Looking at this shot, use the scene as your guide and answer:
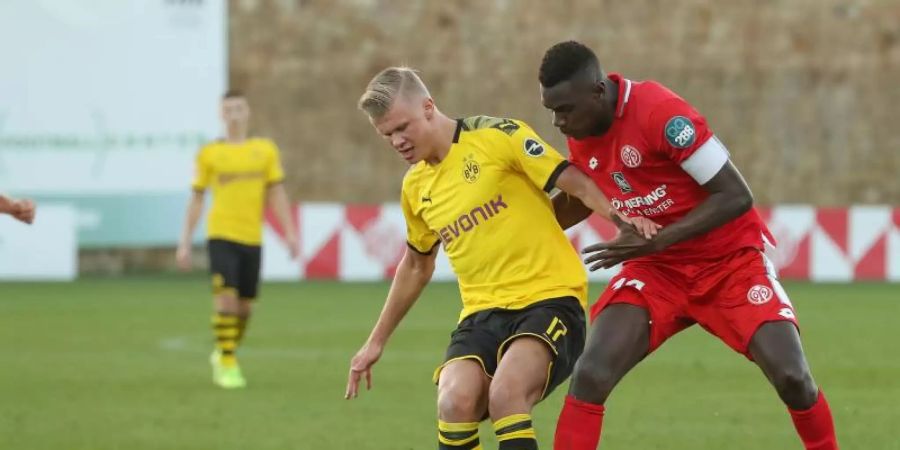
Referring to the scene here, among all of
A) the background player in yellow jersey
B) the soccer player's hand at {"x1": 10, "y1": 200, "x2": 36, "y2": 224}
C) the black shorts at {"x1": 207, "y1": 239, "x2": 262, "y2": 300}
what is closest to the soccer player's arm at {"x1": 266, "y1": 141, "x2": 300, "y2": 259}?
the background player in yellow jersey

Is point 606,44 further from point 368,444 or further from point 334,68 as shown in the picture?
point 368,444

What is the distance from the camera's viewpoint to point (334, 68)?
2848cm

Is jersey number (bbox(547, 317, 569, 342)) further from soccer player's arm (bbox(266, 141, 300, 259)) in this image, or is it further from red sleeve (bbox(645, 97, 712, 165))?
soccer player's arm (bbox(266, 141, 300, 259))

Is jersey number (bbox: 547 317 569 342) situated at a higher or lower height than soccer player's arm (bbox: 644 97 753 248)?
lower

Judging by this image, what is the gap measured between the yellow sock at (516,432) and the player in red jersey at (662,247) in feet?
1.70

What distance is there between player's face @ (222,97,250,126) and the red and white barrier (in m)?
9.52

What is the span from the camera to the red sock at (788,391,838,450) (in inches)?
297

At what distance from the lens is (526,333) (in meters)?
7.27

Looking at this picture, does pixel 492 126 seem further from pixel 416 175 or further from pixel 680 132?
pixel 680 132

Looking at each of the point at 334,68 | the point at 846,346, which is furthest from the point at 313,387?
the point at 334,68

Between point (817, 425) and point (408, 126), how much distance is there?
2.12 meters

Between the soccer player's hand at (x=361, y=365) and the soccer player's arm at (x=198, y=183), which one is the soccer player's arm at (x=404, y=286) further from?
the soccer player's arm at (x=198, y=183)

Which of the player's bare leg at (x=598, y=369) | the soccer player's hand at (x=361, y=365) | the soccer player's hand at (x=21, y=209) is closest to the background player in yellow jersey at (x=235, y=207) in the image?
the soccer player's hand at (x=21, y=209)

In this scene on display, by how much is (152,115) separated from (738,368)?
565 inches
